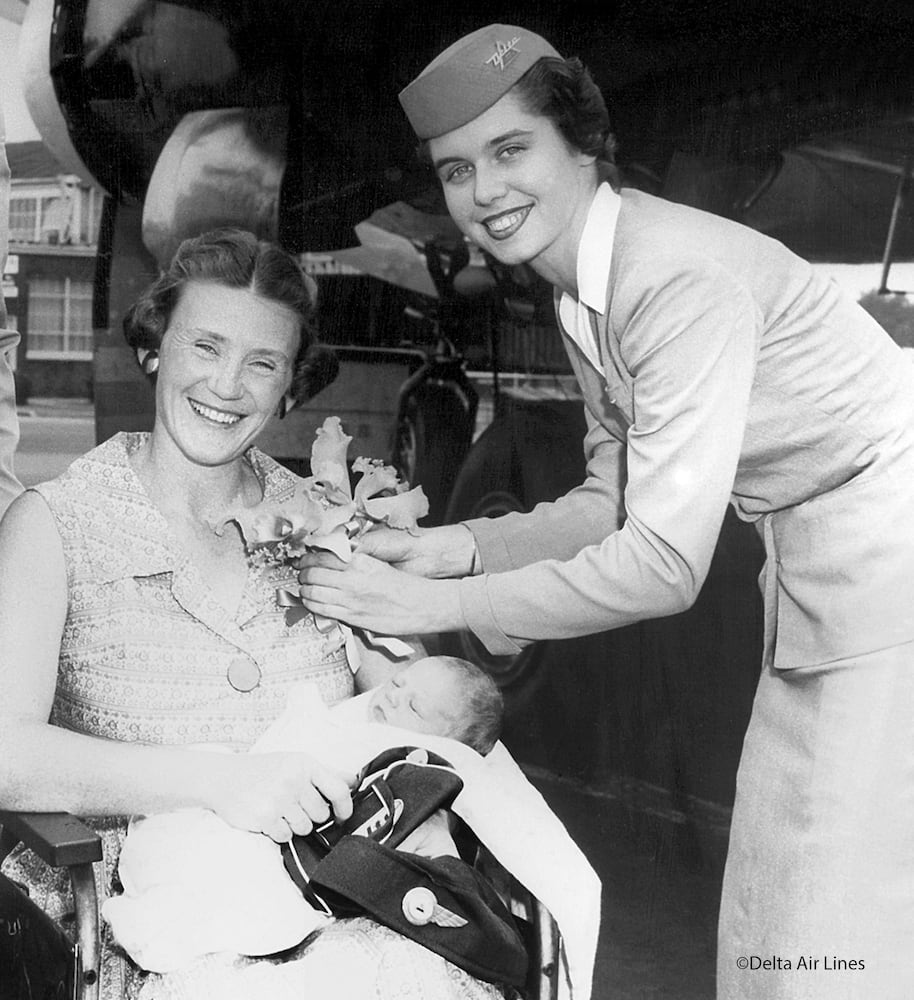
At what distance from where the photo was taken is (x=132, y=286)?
2.25 m

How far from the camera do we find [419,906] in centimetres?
174

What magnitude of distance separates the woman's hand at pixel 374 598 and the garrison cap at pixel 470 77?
75cm

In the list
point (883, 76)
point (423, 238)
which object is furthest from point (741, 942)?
point (883, 76)

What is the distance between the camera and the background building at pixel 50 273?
2213 millimetres

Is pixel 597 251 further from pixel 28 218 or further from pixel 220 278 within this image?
pixel 28 218

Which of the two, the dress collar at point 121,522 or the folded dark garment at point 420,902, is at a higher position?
the dress collar at point 121,522

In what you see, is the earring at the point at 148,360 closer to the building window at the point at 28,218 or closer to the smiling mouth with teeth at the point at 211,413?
the smiling mouth with teeth at the point at 211,413

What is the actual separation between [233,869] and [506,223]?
43.5 inches

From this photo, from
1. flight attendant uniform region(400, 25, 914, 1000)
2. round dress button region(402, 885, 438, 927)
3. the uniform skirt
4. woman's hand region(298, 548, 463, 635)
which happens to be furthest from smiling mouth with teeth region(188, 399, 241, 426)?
the uniform skirt

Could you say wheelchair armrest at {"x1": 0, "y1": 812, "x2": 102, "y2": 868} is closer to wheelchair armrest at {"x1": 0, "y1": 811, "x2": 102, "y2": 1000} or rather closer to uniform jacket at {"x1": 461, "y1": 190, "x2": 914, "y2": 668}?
wheelchair armrest at {"x1": 0, "y1": 811, "x2": 102, "y2": 1000}

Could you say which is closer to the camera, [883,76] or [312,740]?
[312,740]

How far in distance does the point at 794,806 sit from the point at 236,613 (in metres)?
0.99

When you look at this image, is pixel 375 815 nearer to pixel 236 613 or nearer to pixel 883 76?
pixel 236 613

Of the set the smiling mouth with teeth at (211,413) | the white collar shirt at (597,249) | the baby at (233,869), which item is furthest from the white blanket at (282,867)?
the white collar shirt at (597,249)
